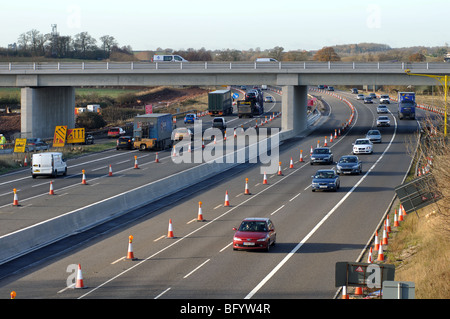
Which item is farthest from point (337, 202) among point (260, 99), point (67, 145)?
point (260, 99)

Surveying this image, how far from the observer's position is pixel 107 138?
80188 millimetres

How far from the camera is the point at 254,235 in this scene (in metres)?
26.7

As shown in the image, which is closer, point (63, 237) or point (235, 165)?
point (63, 237)

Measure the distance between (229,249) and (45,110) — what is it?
182 feet

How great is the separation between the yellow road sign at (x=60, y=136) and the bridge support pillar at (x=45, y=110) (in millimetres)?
11546

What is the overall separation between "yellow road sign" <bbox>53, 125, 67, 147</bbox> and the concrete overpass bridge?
40.4 feet

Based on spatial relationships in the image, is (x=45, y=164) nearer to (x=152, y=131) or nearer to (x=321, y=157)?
(x=152, y=131)

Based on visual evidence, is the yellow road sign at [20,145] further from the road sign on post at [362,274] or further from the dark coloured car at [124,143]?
the road sign on post at [362,274]

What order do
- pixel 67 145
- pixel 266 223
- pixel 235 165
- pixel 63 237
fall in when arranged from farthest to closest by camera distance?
pixel 67 145 → pixel 235 165 → pixel 63 237 → pixel 266 223

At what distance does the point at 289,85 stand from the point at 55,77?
24306 millimetres
